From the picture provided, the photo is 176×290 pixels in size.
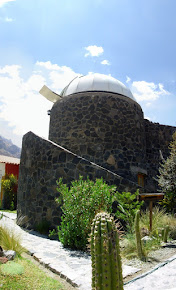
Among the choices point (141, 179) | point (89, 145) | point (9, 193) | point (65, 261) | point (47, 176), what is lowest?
point (9, 193)

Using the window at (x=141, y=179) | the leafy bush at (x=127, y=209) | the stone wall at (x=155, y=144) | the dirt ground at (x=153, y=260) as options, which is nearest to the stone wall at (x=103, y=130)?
the window at (x=141, y=179)

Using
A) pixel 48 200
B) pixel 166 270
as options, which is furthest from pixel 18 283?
pixel 48 200

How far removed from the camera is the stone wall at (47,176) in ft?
22.5

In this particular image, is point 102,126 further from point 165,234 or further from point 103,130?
point 165,234

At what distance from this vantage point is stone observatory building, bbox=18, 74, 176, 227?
711 cm

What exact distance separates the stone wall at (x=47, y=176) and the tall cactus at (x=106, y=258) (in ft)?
14.3

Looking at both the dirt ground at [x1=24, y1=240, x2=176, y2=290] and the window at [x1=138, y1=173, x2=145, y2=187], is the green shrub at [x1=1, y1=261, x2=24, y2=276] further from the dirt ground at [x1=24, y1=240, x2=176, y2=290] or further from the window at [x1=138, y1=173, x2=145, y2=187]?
the window at [x1=138, y1=173, x2=145, y2=187]

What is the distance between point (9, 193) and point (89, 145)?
821cm

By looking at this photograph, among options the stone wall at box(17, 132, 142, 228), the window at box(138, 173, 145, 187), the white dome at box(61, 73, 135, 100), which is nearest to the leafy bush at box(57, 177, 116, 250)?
the stone wall at box(17, 132, 142, 228)

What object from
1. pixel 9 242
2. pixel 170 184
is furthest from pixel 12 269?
pixel 170 184

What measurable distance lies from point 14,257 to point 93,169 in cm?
344

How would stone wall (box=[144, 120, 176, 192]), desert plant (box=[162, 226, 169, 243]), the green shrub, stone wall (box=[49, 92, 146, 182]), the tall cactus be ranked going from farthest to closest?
stone wall (box=[144, 120, 176, 192]), stone wall (box=[49, 92, 146, 182]), desert plant (box=[162, 226, 169, 243]), the green shrub, the tall cactus

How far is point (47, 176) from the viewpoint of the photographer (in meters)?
7.33

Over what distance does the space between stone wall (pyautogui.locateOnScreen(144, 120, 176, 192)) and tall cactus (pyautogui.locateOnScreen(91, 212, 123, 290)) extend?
934 cm
